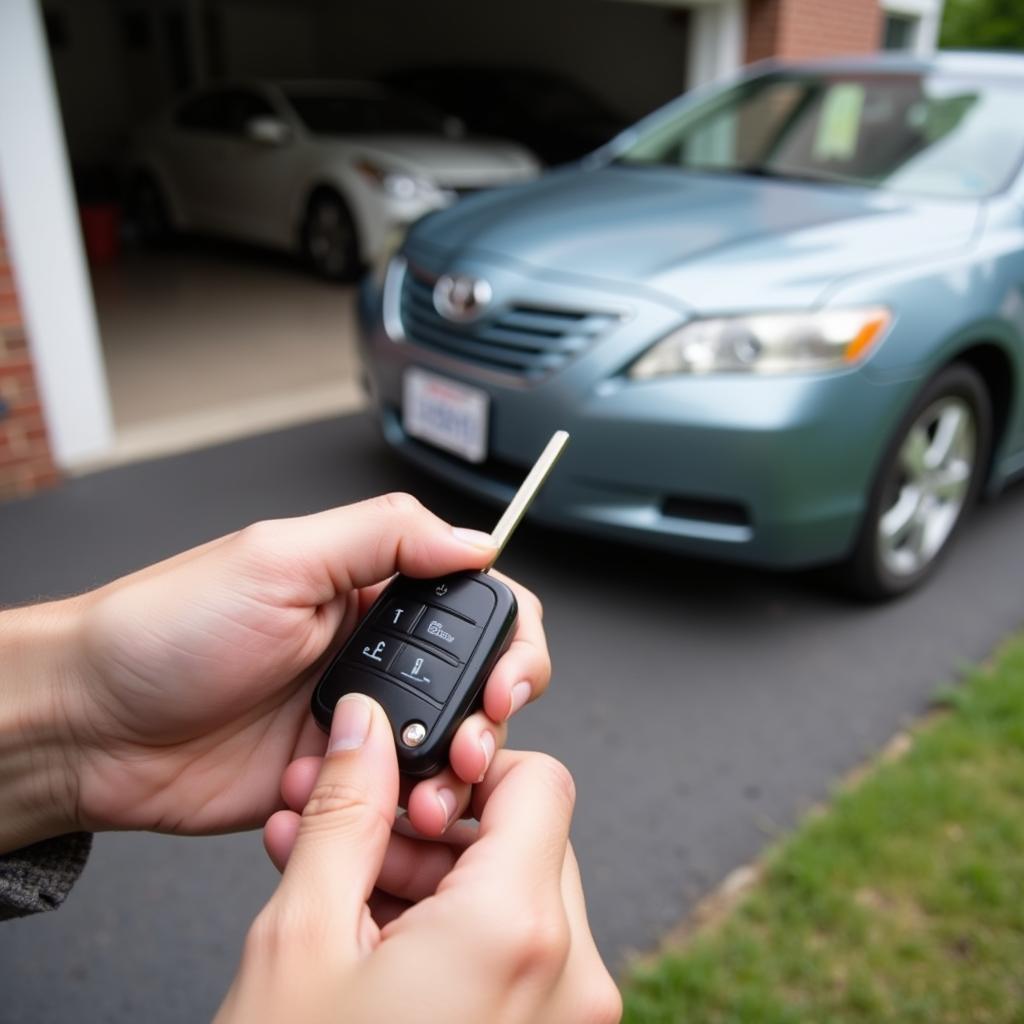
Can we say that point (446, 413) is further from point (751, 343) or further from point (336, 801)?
point (336, 801)

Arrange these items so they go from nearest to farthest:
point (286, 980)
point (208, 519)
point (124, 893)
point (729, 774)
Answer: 1. point (286, 980)
2. point (124, 893)
3. point (729, 774)
4. point (208, 519)

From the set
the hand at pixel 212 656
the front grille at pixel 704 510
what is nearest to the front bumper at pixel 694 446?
the front grille at pixel 704 510

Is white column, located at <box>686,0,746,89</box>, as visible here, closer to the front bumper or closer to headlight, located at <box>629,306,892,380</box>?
the front bumper

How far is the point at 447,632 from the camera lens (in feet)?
3.12

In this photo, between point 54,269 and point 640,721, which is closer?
point 640,721

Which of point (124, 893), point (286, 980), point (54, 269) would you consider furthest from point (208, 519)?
point (286, 980)

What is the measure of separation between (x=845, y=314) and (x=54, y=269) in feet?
8.58

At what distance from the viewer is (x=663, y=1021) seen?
1468mm

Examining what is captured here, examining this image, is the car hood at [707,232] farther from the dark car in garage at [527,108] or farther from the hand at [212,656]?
the dark car in garage at [527,108]

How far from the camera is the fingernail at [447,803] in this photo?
88 cm

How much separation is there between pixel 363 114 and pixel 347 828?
291 inches

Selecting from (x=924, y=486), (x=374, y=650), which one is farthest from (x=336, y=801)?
(x=924, y=486)

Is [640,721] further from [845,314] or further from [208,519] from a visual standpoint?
[208,519]

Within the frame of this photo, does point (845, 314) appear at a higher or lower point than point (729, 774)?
higher
